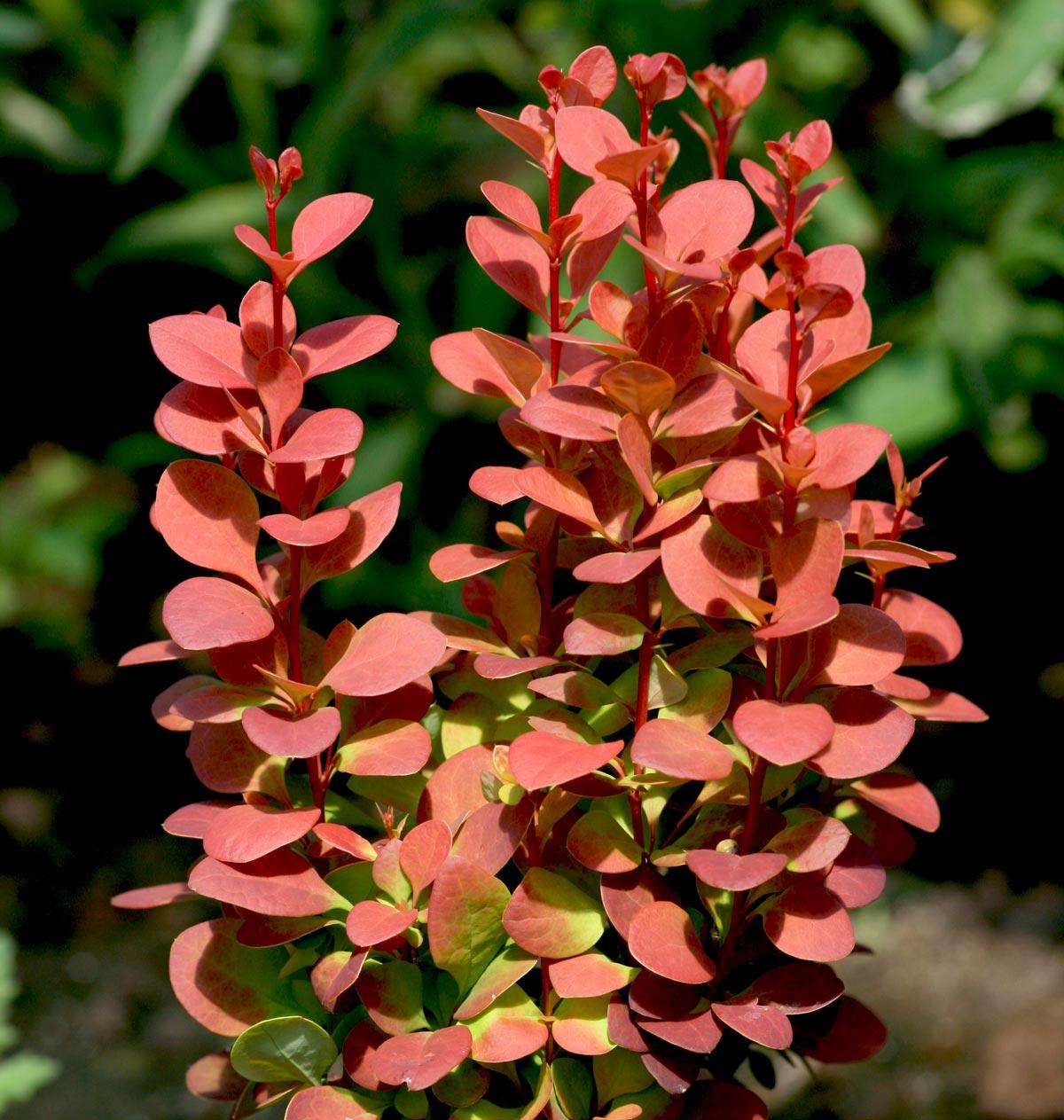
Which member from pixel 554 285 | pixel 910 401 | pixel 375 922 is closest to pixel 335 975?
pixel 375 922

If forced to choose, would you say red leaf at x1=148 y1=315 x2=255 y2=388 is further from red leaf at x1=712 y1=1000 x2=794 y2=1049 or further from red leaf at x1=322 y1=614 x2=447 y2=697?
red leaf at x1=712 y1=1000 x2=794 y2=1049

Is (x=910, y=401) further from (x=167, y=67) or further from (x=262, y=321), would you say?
(x=262, y=321)

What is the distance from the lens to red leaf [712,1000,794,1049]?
361mm

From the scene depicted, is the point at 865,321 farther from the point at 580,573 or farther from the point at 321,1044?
the point at 321,1044

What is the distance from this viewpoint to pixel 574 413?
37 cm

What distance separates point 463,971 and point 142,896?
129 mm

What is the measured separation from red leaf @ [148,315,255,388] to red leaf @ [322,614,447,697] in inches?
3.5

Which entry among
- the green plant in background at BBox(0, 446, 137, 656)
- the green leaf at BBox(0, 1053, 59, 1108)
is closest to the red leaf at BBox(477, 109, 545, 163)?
the green leaf at BBox(0, 1053, 59, 1108)

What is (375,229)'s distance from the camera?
1.72 meters

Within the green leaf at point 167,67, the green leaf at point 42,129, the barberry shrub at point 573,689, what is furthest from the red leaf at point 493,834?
the green leaf at point 42,129

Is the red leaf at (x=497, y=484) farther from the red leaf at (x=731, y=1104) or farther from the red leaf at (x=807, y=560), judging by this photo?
the red leaf at (x=731, y=1104)

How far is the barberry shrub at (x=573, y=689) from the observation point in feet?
1.19

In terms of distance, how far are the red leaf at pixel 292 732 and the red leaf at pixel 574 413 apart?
0.35 ft

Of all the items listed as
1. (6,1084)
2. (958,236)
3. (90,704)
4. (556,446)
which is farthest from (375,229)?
(556,446)
